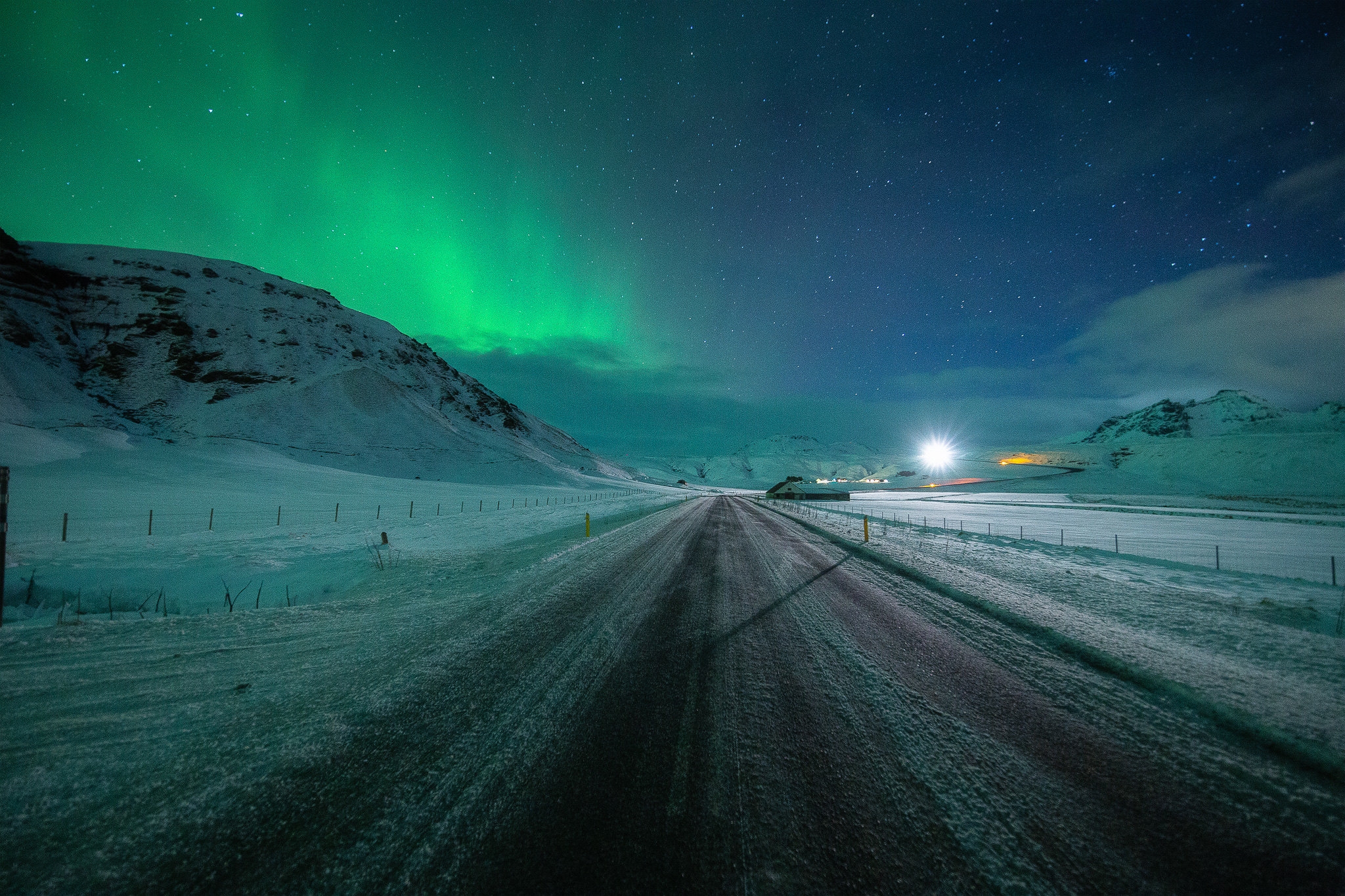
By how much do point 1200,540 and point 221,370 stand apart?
113835mm

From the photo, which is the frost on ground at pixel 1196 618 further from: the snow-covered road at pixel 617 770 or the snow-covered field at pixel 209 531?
the snow-covered field at pixel 209 531

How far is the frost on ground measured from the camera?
4672 millimetres

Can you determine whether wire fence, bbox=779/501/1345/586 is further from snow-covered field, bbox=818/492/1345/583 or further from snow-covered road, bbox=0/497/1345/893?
snow-covered road, bbox=0/497/1345/893

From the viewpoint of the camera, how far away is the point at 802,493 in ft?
223

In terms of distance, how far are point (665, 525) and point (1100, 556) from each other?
16057 millimetres

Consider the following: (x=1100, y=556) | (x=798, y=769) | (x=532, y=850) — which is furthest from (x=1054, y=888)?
(x=1100, y=556)

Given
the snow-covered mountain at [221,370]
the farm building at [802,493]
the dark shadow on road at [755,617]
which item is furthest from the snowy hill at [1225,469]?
the snow-covered mountain at [221,370]

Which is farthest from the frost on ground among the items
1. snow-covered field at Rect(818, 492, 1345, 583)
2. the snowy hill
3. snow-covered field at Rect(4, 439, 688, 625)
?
the snowy hill

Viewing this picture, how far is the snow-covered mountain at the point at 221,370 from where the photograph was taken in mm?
59219

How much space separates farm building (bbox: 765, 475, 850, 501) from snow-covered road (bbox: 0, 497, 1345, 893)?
61750 mm

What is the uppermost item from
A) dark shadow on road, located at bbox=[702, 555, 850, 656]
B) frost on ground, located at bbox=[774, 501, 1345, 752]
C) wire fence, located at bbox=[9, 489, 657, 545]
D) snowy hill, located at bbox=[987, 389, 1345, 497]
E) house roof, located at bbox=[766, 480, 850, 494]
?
snowy hill, located at bbox=[987, 389, 1345, 497]

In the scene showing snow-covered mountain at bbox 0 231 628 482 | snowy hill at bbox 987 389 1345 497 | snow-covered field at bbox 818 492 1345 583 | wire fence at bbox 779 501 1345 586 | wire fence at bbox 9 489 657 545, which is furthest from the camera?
snowy hill at bbox 987 389 1345 497

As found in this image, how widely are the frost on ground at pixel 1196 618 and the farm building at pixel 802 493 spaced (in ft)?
172

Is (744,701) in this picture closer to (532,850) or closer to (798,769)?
(798,769)
